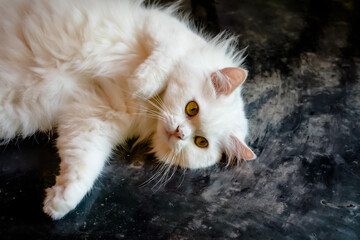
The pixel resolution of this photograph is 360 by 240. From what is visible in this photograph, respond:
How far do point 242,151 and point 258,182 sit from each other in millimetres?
176

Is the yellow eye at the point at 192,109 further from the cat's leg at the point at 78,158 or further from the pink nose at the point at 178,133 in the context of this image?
the cat's leg at the point at 78,158

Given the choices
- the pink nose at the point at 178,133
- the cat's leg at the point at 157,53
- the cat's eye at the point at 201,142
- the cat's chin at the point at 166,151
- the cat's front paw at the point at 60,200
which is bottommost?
the cat's front paw at the point at 60,200

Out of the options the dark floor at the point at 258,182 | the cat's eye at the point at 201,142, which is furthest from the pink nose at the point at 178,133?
the dark floor at the point at 258,182

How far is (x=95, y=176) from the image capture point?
1.63m

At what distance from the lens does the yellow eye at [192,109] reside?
5.41 feet

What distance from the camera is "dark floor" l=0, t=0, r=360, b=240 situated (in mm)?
1495

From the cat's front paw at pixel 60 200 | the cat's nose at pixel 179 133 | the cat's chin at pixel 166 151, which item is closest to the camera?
the cat's front paw at pixel 60 200

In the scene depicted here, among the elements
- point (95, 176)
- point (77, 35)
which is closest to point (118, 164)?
point (95, 176)

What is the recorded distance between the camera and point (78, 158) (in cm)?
160

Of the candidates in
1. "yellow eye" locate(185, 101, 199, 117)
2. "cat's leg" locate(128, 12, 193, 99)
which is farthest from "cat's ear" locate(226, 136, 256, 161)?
"cat's leg" locate(128, 12, 193, 99)

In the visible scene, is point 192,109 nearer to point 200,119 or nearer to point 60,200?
point 200,119

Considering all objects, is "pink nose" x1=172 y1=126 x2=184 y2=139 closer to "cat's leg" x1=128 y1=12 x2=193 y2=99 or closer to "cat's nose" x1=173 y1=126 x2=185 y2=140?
"cat's nose" x1=173 y1=126 x2=185 y2=140

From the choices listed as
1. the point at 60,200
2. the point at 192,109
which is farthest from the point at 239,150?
the point at 60,200

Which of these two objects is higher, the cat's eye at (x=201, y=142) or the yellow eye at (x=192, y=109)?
the yellow eye at (x=192, y=109)
